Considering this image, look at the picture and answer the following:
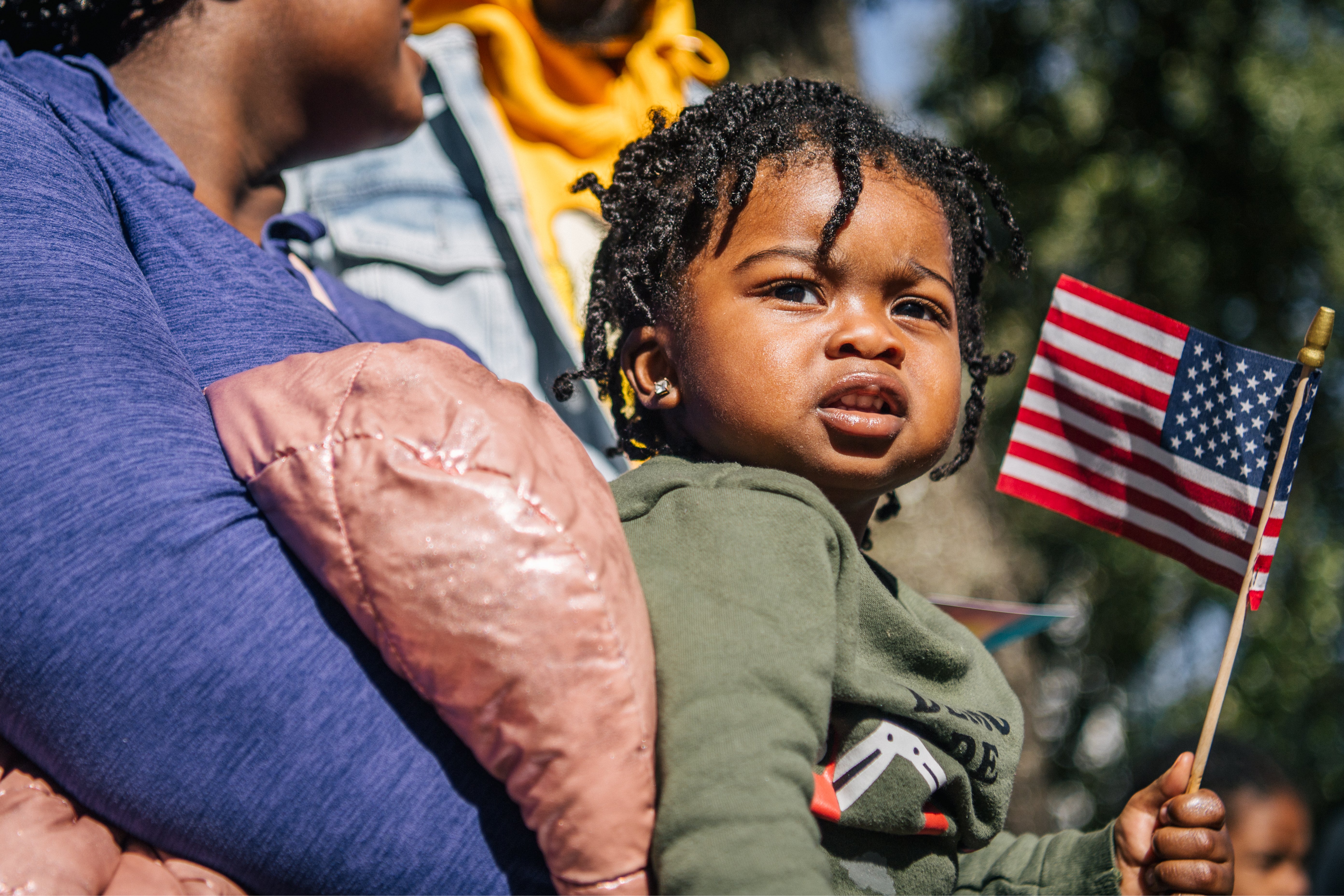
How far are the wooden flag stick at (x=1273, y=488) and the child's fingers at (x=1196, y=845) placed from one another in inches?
2.7

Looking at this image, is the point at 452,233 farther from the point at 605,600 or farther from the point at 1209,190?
the point at 1209,190

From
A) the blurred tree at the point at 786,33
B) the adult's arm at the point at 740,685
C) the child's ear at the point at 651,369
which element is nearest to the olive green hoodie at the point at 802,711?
the adult's arm at the point at 740,685

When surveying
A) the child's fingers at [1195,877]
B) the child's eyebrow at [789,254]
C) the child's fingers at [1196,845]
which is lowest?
the child's fingers at [1195,877]

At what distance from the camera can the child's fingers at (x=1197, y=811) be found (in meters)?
1.79

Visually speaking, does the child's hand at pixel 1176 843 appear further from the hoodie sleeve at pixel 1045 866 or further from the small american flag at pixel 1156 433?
the small american flag at pixel 1156 433

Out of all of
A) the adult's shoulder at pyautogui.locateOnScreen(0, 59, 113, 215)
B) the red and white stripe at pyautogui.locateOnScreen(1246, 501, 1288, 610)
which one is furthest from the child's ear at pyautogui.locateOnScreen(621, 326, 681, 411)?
the red and white stripe at pyautogui.locateOnScreen(1246, 501, 1288, 610)

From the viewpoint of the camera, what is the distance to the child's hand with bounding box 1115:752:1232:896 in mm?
1767

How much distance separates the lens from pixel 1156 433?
2.15 meters

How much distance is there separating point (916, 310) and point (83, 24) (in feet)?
5.85

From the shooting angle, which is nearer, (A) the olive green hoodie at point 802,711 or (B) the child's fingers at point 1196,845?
(A) the olive green hoodie at point 802,711

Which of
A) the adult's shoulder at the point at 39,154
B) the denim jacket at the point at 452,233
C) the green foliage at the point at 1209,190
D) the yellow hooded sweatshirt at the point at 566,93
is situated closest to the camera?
the adult's shoulder at the point at 39,154

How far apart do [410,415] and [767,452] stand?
67 centimetres

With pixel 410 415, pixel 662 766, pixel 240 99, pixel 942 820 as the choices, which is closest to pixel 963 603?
pixel 942 820

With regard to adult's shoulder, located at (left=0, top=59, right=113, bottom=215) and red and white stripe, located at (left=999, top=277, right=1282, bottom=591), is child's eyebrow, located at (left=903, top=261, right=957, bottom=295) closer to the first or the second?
red and white stripe, located at (left=999, top=277, right=1282, bottom=591)
